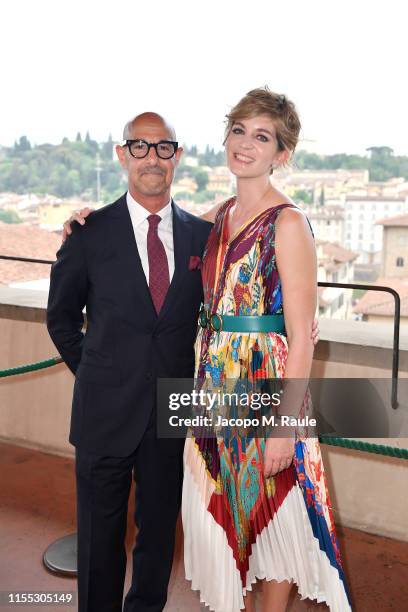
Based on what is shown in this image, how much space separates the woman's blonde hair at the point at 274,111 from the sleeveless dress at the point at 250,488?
17 centimetres

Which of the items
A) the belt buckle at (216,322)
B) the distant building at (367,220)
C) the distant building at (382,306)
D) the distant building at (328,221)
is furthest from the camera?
the distant building at (367,220)

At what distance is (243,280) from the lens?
1.65m

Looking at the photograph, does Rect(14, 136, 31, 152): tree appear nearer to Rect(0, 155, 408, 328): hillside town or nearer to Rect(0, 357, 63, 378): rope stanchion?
Rect(0, 155, 408, 328): hillside town

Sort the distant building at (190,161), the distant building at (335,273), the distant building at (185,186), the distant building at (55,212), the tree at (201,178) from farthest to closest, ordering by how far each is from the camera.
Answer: the distant building at (190,161)
the tree at (201,178)
the distant building at (185,186)
the distant building at (335,273)
the distant building at (55,212)

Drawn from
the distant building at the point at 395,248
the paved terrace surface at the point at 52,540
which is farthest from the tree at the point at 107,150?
the paved terrace surface at the point at 52,540

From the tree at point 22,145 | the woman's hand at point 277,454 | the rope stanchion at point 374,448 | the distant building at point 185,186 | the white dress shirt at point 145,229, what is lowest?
the rope stanchion at point 374,448

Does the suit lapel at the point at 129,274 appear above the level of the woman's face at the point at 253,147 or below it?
below

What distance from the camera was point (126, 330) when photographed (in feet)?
5.68

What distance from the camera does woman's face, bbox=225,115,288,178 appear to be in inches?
65.1

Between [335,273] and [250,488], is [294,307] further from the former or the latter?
[335,273]

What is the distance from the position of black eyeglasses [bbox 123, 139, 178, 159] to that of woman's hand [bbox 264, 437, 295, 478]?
74cm

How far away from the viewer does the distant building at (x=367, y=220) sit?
49094 millimetres

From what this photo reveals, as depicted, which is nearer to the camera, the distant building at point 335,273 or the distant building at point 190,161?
the distant building at point 335,273

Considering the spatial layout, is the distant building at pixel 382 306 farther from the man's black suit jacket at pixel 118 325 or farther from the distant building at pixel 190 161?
the man's black suit jacket at pixel 118 325
